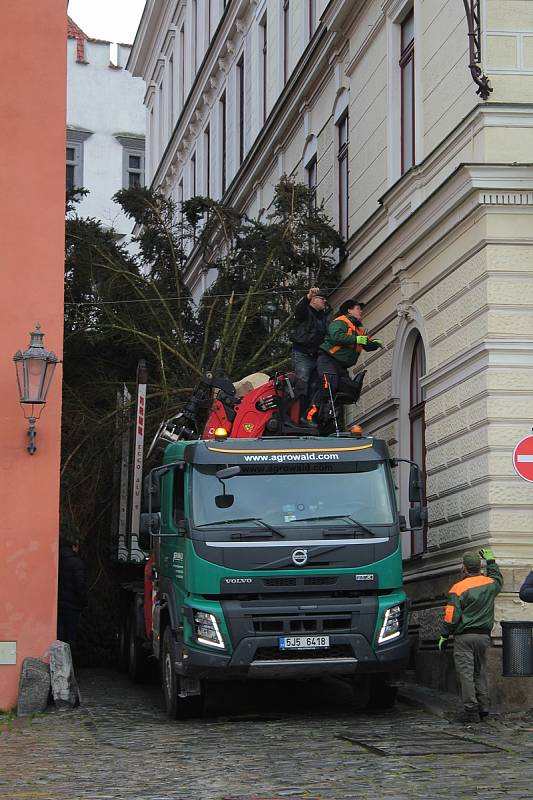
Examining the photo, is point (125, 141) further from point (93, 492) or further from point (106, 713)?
point (106, 713)

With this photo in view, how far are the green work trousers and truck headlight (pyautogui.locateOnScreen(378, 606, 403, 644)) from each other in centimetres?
56

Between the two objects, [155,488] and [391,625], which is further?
[155,488]

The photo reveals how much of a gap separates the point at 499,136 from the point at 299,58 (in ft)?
34.9

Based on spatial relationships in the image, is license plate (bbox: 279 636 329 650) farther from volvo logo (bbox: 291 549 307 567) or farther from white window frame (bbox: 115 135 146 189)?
white window frame (bbox: 115 135 146 189)

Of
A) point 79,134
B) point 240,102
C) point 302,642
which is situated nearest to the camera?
point 302,642

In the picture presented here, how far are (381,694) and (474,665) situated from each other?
3.91ft

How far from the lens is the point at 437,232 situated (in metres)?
17.0

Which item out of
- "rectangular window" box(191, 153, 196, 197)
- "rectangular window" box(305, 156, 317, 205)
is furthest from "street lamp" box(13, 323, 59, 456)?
"rectangular window" box(191, 153, 196, 197)

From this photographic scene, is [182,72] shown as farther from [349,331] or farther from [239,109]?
[349,331]

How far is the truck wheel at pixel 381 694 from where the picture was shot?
14.3 meters

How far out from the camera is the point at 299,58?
997 inches

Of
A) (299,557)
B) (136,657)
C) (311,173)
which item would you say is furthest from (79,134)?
(299,557)

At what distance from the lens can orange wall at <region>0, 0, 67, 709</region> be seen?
49.0 ft

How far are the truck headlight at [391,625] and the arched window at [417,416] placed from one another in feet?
13.8
